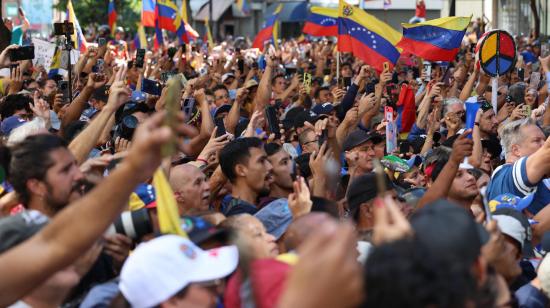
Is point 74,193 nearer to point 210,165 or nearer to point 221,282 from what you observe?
point 221,282

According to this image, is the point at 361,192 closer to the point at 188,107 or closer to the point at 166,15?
the point at 188,107

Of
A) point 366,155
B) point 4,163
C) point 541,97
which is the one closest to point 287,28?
point 541,97

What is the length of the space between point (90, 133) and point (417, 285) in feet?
11.5

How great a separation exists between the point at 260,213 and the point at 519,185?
205 cm

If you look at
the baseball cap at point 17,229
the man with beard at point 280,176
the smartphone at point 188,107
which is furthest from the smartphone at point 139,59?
the baseball cap at point 17,229

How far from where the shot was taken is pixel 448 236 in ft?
8.46

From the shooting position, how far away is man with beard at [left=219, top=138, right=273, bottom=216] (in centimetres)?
700

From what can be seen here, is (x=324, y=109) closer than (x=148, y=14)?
Yes

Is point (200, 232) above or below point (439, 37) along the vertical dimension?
above

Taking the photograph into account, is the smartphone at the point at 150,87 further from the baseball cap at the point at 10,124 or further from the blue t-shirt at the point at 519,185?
the blue t-shirt at the point at 519,185

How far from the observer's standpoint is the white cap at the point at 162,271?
3.27 meters

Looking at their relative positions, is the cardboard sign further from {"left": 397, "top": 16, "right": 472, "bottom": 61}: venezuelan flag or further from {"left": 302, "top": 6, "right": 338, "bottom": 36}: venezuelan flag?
{"left": 302, "top": 6, "right": 338, "bottom": 36}: venezuelan flag

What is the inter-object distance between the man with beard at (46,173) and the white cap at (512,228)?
2.11m

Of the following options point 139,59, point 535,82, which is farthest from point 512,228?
point 139,59
